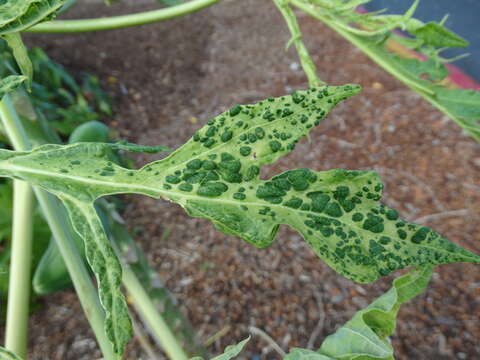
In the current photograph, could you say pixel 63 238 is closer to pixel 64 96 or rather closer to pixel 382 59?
pixel 382 59

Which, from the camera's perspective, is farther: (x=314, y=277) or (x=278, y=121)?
(x=314, y=277)

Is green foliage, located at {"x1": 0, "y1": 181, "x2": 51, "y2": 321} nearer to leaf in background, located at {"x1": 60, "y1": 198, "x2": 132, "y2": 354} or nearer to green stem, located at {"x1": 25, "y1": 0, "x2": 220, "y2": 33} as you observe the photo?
green stem, located at {"x1": 25, "y1": 0, "x2": 220, "y2": 33}

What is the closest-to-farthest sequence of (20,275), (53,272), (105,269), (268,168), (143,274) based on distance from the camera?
(105,269)
(20,275)
(53,272)
(143,274)
(268,168)

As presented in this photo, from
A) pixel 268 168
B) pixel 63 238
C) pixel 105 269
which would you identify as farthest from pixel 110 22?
pixel 268 168

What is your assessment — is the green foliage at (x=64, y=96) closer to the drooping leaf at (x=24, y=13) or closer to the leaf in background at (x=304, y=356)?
the drooping leaf at (x=24, y=13)

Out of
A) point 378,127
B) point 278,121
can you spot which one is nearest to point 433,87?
point 278,121

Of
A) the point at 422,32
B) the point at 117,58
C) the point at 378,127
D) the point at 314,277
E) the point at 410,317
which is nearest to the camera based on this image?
the point at 422,32

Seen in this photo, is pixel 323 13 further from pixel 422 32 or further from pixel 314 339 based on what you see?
pixel 314 339
